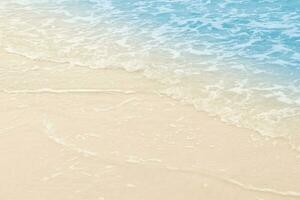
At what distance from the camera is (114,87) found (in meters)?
7.54

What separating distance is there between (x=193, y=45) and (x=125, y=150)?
3.42 metres

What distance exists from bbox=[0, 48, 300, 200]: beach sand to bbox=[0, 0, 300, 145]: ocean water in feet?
1.32

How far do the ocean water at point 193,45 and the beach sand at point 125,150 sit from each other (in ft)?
1.32

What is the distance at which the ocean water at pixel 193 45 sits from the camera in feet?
23.1

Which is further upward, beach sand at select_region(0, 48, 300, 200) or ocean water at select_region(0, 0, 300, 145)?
beach sand at select_region(0, 48, 300, 200)

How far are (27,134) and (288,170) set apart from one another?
2814 mm

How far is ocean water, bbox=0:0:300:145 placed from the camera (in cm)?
704

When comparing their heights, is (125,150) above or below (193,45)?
above

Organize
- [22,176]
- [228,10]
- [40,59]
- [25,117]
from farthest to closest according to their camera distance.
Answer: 1. [228,10]
2. [40,59]
3. [25,117]
4. [22,176]

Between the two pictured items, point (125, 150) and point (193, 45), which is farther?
point (193, 45)

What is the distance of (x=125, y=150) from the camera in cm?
604

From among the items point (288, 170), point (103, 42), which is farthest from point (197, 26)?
point (288, 170)

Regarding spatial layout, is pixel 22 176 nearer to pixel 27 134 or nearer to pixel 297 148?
pixel 27 134

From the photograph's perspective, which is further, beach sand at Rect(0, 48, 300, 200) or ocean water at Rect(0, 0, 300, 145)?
ocean water at Rect(0, 0, 300, 145)
